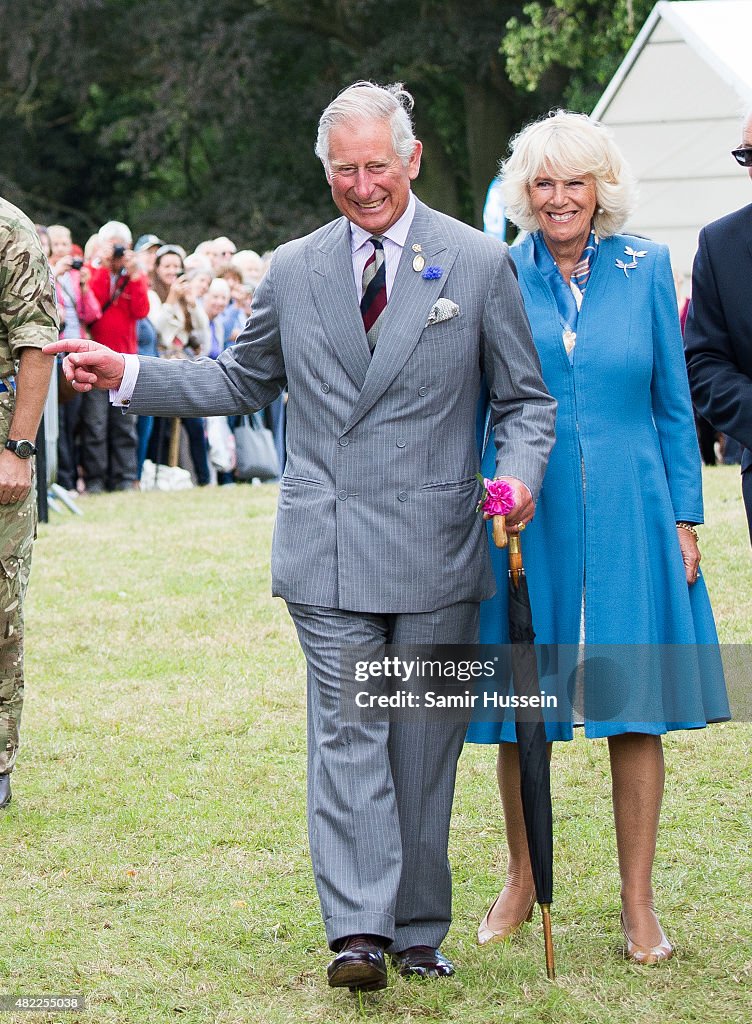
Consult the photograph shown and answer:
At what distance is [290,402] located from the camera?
4391 millimetres

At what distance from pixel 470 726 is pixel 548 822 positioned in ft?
1.31

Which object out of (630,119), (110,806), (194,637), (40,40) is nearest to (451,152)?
(40,40)

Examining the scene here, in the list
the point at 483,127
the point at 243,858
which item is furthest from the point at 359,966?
the point at 483,127

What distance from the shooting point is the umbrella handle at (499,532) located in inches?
158

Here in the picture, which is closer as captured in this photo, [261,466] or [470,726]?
[470,726]

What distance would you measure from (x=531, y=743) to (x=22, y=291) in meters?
2.47

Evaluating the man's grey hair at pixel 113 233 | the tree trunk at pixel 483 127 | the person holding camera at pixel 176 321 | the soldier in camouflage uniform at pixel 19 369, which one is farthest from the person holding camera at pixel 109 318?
the tree trunk at pixel 483 127

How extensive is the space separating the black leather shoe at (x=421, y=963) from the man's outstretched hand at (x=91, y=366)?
164 cm

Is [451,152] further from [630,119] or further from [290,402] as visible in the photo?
[290,402]

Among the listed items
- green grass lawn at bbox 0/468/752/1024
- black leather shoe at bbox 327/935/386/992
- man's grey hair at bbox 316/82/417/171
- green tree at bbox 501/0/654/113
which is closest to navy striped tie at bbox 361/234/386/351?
man's grey hair at bbox 316/82/417/171

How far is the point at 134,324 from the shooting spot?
1518 centimetres

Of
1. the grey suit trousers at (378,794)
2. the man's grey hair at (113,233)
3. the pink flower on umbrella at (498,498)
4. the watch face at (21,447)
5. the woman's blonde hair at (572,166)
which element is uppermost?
the woman's blonde hair at (572,166)

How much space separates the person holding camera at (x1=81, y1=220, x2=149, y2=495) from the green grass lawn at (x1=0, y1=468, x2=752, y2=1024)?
5.89 m

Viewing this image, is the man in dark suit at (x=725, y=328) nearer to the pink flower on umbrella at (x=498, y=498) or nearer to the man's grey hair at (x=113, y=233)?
the pink flower on umbrella at (x=498, y=498)
